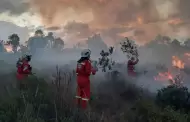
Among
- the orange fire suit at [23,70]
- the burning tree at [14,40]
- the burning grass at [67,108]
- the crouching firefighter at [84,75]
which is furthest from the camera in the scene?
the burning tree at [14,40]

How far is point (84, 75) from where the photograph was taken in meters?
9.03

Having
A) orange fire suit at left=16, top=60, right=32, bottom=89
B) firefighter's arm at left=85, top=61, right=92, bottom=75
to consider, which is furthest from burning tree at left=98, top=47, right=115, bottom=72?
firefighter's arm at left=85, top=61, right=92, bottom=75

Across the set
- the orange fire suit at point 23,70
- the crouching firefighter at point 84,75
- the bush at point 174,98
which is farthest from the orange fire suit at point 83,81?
the orange fire suit at point 23,70

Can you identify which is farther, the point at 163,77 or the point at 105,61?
the point at 163,77

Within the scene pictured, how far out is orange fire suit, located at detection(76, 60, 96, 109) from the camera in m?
8.88

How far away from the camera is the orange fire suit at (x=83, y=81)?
8.88m

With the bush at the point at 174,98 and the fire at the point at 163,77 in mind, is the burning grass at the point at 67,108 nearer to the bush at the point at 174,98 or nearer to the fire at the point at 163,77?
the bush at the point at 174,98

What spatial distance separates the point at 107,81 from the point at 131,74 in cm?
202

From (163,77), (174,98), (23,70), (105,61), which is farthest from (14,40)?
(174,98)

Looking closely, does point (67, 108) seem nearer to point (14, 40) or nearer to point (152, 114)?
point (152, 114)

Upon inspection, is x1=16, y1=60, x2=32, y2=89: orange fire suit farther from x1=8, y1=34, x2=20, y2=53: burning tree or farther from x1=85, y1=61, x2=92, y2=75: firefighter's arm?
x1=8, y1=34, x2=20, y2=53: burning tree

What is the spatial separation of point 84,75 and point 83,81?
0.20 metres

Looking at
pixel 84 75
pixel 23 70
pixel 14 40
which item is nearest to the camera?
pixel 84 75

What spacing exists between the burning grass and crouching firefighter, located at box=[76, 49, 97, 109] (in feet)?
0.89
